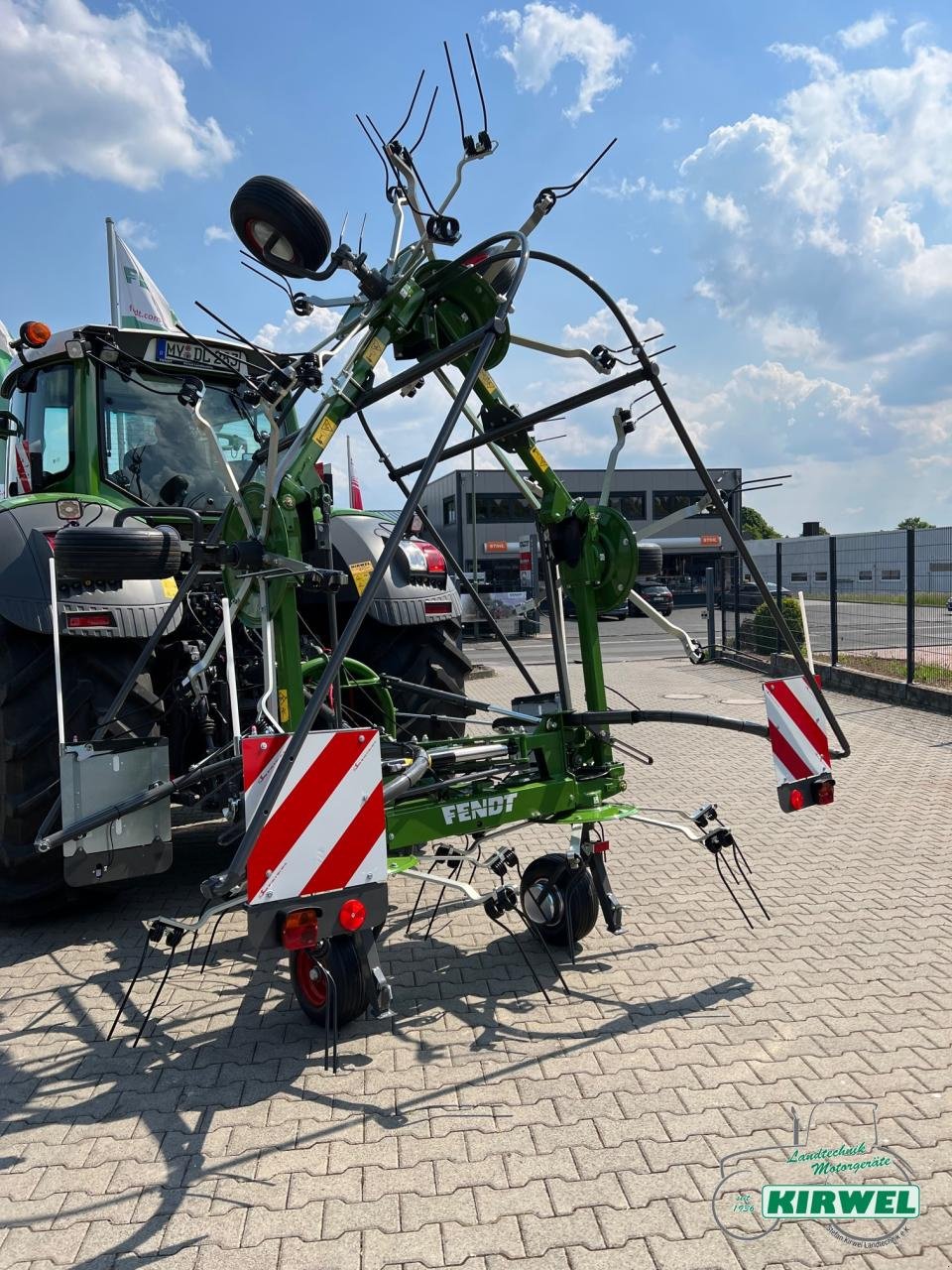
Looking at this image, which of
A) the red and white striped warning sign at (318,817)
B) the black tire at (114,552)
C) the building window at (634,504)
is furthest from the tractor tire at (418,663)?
the building window at (634,504)

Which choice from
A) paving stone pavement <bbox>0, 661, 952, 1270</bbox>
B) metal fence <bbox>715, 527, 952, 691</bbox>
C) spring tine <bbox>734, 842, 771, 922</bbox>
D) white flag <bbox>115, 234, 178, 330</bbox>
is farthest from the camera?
metal fence <bbox>715, 527, 952, 691</bbox>

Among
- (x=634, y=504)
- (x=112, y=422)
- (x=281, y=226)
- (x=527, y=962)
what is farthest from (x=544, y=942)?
(x=634, y=504)

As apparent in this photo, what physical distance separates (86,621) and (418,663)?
1.74 meters

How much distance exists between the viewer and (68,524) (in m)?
4.00

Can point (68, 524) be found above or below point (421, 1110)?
above

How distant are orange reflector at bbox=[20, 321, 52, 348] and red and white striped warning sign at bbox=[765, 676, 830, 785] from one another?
3613 mm

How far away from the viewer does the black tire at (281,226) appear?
3.28 meters

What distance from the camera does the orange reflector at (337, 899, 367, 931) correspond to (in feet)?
8.93

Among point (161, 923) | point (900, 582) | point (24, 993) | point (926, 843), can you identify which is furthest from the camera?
point (900, 582)

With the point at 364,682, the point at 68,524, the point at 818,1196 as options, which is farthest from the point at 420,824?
the point at 68,524

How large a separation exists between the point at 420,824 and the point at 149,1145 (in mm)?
1204

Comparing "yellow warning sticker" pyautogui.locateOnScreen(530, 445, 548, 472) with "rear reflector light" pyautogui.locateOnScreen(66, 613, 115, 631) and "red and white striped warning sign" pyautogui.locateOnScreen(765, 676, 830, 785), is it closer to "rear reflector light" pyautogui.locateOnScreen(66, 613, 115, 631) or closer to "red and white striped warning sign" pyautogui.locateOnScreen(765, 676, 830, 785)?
"red and white striped warning sign" pyautogui.locateOnScreen(765, 676, 830, 785)

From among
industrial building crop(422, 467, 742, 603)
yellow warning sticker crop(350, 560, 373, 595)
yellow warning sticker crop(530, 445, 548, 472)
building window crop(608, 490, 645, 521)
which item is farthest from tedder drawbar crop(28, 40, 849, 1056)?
building window crop(608, 490, 645, 521)

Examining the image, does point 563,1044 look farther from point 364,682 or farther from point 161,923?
point 364,682
